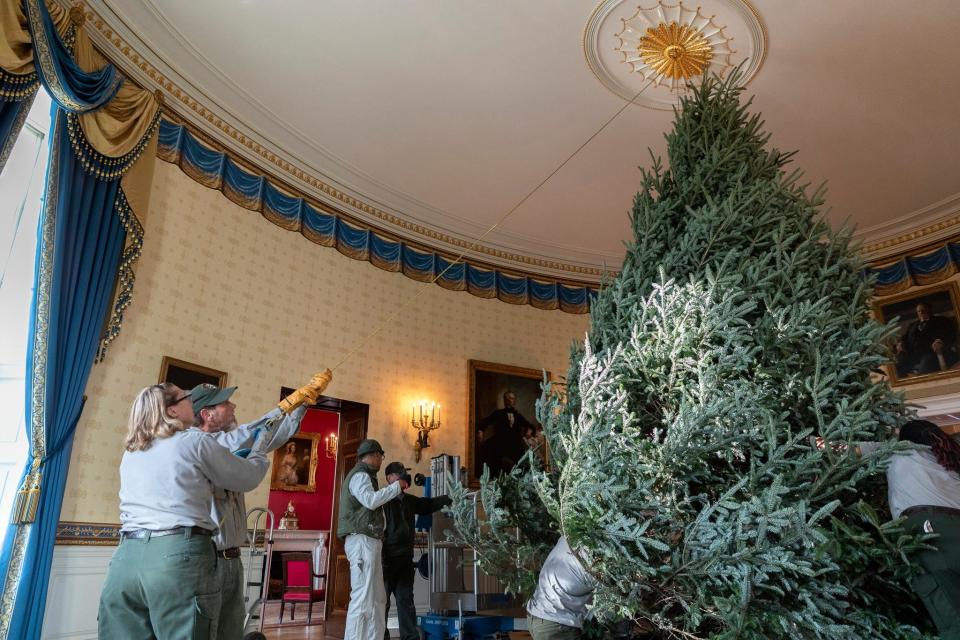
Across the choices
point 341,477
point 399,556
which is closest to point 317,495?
point 341,477

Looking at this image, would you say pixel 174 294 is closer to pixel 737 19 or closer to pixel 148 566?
pixel 148 566

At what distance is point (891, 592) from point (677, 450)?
40.5 inches

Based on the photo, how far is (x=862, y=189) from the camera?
9.20 m

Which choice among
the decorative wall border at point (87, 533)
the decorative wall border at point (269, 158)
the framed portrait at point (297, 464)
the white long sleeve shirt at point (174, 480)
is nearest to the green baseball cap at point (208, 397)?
the white long sleeve shirt at point (174, 480)

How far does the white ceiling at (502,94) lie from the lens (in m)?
6.32

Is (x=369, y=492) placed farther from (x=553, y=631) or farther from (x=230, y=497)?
(x=553, y=631)

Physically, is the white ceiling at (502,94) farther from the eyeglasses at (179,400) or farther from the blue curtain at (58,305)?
the eyeglasses at (179,400)

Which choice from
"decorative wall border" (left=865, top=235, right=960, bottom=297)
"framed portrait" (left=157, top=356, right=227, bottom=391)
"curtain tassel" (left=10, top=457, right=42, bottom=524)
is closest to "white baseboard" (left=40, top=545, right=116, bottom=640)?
"curtain tassel" (left=10, top=457, right=42, bottom=524)

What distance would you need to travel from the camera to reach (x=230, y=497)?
10.8ft

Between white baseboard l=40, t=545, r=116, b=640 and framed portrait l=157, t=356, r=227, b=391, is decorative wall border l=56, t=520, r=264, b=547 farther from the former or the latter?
framed portrait l=157, t=356, r=227, b=391

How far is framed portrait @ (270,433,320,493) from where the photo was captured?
12047mm

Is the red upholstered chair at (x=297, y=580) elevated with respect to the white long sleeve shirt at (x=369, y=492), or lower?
lower

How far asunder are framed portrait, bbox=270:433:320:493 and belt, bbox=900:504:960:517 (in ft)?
36.2

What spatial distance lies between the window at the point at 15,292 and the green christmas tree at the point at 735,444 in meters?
4.23
